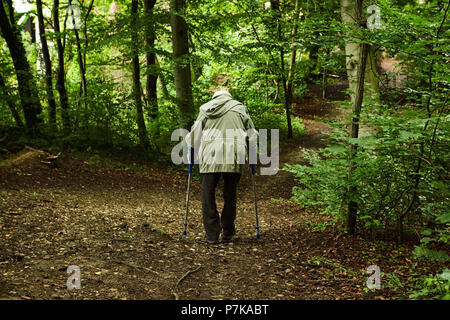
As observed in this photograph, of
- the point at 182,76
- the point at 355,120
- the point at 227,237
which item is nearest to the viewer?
the point at 355,120

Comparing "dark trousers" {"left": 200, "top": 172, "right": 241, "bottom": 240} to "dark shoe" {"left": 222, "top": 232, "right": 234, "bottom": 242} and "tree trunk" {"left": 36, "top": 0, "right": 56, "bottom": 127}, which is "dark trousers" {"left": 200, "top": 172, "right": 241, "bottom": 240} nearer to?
"dark shoe" {"left": 222, "top": 232, "right": 234, "bottom": 242}

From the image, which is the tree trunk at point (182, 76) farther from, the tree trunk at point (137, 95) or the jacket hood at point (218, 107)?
the jacket hood at point (218, 107)

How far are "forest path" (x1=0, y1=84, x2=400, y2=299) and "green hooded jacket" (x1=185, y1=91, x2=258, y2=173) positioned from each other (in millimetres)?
1119

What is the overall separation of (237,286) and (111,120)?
8.61 metres

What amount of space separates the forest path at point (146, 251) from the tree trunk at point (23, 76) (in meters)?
2.19

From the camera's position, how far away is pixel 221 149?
17.7ft

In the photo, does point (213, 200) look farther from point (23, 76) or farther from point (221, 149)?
point (23, 76)

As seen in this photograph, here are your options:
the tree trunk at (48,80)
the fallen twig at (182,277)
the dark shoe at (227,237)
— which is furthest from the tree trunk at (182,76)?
the fallen twig at (182,277)

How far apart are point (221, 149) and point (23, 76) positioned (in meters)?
7.25

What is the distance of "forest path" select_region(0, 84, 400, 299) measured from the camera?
3.87 m

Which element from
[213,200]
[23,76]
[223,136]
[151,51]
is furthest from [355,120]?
[23,76]

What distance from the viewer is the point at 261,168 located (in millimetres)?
12875

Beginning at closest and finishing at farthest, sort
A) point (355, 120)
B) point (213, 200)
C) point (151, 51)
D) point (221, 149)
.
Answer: point (355, 120), point (221, 149), point (213, 200), point (151, 51)

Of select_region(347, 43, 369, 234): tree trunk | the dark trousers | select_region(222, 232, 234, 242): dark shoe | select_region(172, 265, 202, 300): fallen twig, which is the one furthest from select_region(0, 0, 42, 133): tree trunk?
select_region(347, 43, 369, 234): tree trunk
